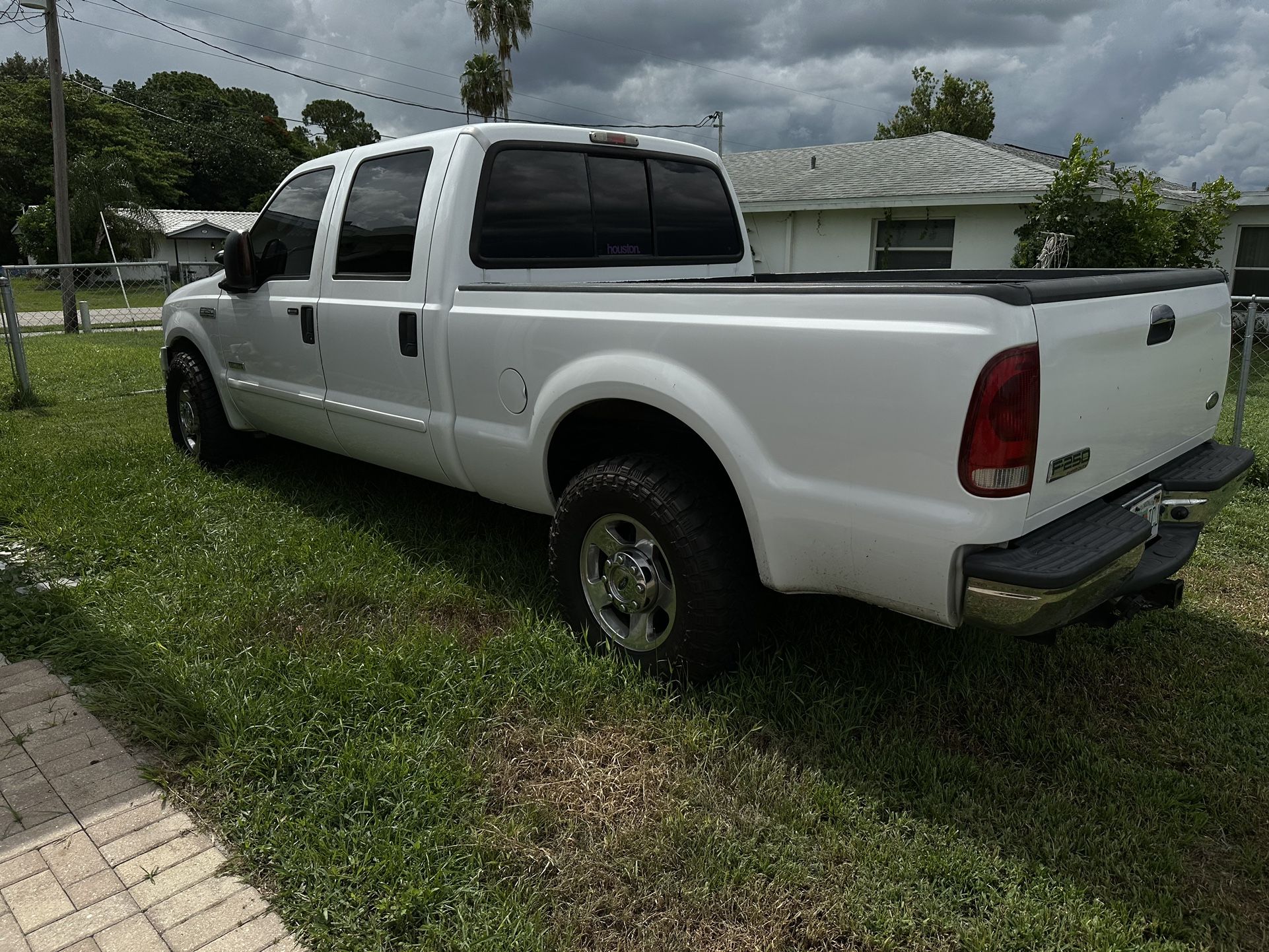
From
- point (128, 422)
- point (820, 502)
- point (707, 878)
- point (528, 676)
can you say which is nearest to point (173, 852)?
point (528, 676)

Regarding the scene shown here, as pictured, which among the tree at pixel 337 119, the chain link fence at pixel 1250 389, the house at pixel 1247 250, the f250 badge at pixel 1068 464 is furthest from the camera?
the tree at pixel 337 119

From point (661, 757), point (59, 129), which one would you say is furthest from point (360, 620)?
point (59, 129)

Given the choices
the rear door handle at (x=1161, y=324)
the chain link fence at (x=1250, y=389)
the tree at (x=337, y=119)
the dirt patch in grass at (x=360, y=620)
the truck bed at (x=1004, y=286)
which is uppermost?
the tree at (x=337, y=119)

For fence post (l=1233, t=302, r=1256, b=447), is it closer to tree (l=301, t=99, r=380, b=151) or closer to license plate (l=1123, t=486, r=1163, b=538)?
license plate (l=1123, t=486, r=1163, b=538)

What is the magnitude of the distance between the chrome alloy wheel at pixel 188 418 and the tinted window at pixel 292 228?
1.37m

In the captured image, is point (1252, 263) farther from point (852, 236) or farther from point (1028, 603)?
point (1028, 603)

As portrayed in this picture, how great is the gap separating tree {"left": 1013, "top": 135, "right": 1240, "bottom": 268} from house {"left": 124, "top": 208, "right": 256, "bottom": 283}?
137 ft

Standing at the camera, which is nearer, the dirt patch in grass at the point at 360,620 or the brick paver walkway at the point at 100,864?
the brick paver walkway at the point at 100,864

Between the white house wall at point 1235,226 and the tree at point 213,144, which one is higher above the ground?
the tree at point 213,144

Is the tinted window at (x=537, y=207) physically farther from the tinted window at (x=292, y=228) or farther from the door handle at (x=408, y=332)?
the tinted window at (x=292, y=228)

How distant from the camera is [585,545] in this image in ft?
11.2

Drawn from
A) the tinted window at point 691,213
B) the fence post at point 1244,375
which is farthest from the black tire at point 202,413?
the fence post at point 1244,375

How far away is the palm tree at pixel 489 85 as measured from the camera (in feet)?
138

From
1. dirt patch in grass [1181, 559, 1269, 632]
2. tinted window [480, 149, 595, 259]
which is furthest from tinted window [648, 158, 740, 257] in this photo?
dirt patch in grass [1181, 559, 1269, 632]
